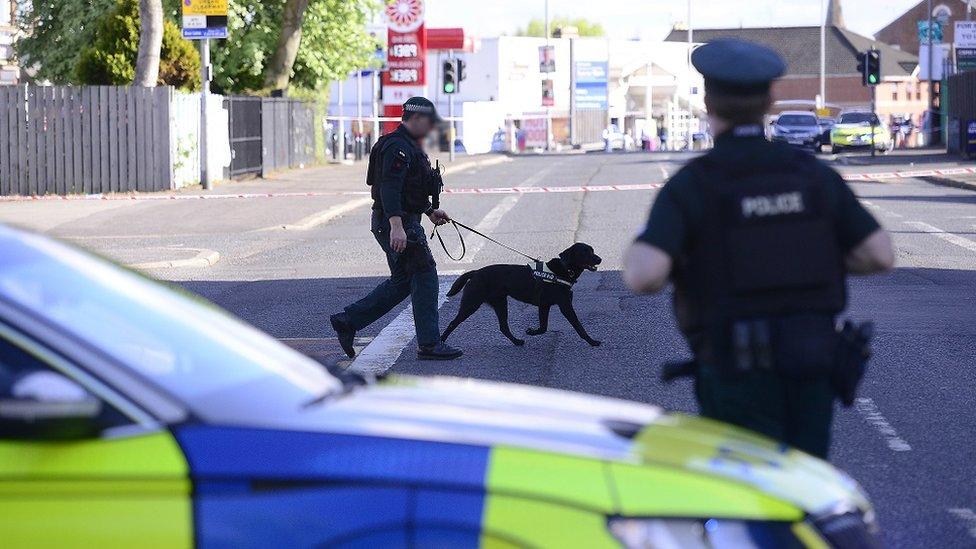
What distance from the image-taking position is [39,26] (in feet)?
140

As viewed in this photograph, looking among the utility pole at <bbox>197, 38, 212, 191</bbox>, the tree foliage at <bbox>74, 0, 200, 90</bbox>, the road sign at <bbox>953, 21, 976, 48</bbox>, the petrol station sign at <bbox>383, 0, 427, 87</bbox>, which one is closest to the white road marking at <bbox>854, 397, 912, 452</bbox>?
the utility pole at <bbox>197, 38, 212, 191</bbox>

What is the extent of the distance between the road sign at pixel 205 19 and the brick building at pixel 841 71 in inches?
3610

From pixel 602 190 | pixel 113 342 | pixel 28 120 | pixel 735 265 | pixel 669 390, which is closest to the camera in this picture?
pixel 113 342

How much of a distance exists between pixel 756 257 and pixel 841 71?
12429cm

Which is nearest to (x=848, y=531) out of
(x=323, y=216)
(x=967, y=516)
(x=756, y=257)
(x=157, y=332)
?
(x=756, y=257)

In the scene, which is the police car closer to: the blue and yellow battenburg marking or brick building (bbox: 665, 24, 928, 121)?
the blue and yellow battenburg marking

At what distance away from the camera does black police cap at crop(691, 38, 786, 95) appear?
13.4 ft

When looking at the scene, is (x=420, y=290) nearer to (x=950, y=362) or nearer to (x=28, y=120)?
(x=950, y=362)

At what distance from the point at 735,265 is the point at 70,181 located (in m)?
27.6

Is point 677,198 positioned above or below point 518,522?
above

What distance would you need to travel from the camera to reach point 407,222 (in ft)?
32.4

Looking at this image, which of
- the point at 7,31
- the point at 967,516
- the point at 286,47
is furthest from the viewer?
the point at 7,31

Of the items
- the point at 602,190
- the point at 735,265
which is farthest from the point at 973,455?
the point at 602,190

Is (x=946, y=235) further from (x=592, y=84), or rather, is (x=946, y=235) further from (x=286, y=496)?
(x=592, y=84)
